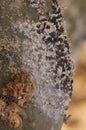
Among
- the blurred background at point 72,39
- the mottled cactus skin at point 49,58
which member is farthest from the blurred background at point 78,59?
the mottled cactus skin at point 49,58

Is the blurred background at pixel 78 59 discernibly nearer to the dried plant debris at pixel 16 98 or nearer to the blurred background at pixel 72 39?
the blurred background at pixel 72 39

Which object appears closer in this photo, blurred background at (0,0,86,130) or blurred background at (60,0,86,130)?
blurred background at (0,0,86,130)

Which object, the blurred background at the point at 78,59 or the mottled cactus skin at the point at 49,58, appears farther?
the blurred background at the point at 78,59

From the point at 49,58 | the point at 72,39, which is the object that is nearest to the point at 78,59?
the point at 72,39

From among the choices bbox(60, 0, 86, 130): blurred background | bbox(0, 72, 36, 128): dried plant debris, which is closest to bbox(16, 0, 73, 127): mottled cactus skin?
bbox(0, 72, 36, 128): dried plant debris

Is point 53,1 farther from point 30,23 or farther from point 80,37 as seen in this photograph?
point 80,37

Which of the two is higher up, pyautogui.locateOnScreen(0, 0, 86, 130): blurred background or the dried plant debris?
pyautogui.locateOnScreen(0, 0, 86, 130): blurred background

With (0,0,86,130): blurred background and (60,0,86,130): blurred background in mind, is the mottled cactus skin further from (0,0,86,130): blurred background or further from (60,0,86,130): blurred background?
(60,0,86,130): blurred background

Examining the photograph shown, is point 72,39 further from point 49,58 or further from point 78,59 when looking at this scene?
point 49,58
